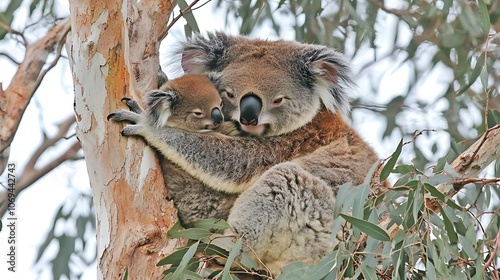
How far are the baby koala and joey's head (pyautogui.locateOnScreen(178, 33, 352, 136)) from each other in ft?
0.58

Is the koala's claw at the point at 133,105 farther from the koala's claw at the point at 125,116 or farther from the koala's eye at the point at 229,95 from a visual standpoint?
the koala's eye at the point at 229,95

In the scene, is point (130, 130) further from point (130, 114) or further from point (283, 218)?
point (283, 218)

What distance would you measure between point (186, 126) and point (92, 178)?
56cm

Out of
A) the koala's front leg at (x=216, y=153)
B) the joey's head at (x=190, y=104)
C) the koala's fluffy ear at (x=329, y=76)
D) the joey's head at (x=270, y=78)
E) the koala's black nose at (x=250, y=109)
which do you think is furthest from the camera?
the koala's fluffy ear at (x=329, y=76)

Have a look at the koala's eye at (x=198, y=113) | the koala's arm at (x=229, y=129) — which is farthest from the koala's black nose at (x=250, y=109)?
the koala's eye at (x=198, y=113)

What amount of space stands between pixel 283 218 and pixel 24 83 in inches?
84.4

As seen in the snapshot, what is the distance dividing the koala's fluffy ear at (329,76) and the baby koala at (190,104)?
612 mm

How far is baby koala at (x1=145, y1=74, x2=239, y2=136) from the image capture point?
286 centimetres

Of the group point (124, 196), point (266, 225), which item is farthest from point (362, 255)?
point (124, 196)

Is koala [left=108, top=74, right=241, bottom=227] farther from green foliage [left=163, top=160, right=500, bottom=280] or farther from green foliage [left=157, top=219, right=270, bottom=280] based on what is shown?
green foliage [left=163, top=160, right=500, bottom=280]

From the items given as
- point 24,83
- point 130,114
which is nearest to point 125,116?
point 130,114

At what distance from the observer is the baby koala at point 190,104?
286 centimetres

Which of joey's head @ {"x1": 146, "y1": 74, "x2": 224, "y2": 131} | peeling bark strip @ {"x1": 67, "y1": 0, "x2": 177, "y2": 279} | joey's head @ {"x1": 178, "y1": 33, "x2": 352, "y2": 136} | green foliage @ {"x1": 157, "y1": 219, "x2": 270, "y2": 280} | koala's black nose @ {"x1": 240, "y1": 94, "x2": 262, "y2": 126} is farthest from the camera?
joey's head @ {"x1": 178, "y1": 33, "x2": 352, "y2": 136}

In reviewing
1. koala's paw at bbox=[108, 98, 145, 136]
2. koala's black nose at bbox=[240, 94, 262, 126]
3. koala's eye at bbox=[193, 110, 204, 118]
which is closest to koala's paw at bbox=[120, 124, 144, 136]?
koala's paw at bbox=[108, 98, 145, 136]
